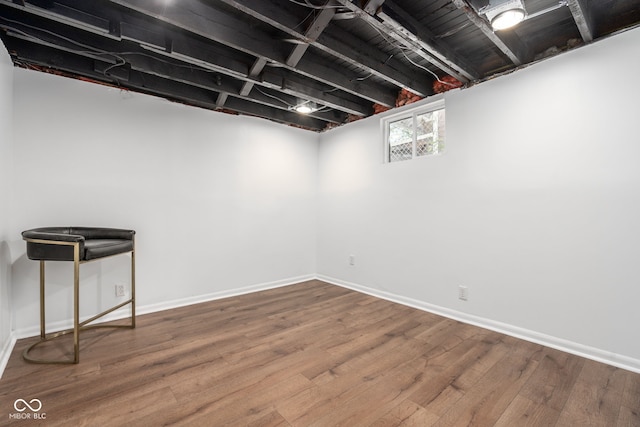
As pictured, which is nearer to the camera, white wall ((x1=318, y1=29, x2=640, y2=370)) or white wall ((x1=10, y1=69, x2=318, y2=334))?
white wall ((x1=318, y1=29, x2=640, y2=370))

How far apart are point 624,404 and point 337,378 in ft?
5.47

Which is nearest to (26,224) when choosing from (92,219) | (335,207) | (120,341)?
(92,219)

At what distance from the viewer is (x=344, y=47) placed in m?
2.35

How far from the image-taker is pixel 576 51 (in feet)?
7.46

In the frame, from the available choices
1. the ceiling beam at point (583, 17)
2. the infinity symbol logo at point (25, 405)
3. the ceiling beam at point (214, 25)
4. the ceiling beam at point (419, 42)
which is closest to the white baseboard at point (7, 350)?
the infinity symbol logo at point (25, 405)

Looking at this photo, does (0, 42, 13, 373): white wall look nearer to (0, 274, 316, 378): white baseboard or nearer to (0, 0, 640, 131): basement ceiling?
(0, 274, 316, 378): white baseboard

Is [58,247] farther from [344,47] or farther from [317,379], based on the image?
[344,47]

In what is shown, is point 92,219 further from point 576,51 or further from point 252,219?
point 576,51

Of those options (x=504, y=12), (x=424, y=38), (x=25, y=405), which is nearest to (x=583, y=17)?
(x=504, y=12)

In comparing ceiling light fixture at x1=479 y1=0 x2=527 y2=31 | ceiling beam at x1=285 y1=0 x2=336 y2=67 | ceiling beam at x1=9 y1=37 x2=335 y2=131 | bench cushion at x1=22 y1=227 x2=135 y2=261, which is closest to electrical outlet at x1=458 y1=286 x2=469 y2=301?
ceiling light fixture at x1=479 y1=0 x2=527 y2=31

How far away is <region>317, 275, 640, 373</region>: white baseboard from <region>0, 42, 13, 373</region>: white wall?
346 centimetres

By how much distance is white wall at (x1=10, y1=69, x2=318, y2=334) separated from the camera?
2.52 metres

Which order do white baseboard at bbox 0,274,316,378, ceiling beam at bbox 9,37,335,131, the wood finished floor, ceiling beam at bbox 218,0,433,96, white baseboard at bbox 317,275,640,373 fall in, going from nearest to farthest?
the wood finished floor → ceiling beam at bbox 218,0,433,96 → white baseboard at bbox 317,275,640,373 → white baseboard at bbox 0,274,316,378 → ceiling beam at bbox 9,37,335,131

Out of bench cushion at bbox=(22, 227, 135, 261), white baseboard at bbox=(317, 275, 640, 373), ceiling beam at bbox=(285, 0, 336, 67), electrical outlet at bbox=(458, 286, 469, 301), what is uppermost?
ceiling beam at bbox=(285, 0, 336, 67)
